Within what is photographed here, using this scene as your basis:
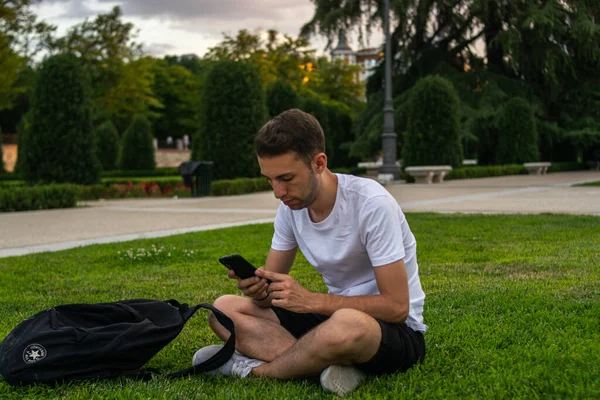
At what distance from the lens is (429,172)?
78.5ft

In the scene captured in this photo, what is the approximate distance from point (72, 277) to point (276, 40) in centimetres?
3739

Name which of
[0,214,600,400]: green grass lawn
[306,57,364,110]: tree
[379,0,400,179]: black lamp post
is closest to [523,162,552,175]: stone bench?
[379,0,400,179]: black lamp post

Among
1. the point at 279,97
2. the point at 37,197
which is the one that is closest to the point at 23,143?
the point at 37,197

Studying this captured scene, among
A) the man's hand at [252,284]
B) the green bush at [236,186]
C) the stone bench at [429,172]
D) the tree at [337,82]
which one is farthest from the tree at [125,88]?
the man's hand at [252,284]

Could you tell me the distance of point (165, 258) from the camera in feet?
24.0

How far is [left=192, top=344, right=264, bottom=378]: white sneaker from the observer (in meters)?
3.34

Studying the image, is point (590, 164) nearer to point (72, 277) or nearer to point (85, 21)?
point (85, 21)

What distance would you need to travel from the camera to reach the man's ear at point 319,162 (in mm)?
2963

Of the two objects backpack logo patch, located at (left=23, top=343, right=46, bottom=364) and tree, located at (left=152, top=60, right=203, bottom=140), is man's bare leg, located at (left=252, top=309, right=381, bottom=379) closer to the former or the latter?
backpack logo patch, located at (left=23, top=343, right=46, bottom=364)

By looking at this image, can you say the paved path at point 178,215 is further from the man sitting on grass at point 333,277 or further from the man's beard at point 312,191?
the man's beard at point 312,191

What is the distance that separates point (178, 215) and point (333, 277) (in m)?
10.1

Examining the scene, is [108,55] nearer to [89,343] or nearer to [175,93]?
[175,93]

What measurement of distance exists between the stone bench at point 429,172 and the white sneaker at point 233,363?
68.4 ft

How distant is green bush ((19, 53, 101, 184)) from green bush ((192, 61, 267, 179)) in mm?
3765
